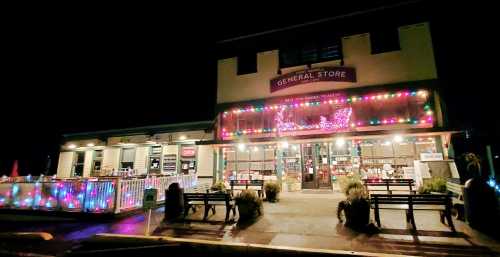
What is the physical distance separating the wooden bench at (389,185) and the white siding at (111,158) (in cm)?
1623

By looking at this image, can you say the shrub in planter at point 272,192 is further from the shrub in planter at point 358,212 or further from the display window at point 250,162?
the shrub in planter at point 358,212

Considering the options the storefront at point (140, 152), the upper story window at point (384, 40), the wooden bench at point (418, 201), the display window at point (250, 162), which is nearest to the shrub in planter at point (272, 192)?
the display window at point (250, 162)

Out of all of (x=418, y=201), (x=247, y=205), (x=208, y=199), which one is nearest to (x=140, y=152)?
(x=208, y=199)

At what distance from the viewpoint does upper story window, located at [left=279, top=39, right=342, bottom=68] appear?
13672 mm

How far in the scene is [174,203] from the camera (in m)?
8.41

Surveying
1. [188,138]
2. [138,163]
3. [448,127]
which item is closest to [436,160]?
[448,127]

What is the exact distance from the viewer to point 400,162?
494 inches

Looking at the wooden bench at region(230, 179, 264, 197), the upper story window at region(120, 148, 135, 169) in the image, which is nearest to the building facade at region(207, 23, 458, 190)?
the wooden bench at region(230, 179, 264, 197)

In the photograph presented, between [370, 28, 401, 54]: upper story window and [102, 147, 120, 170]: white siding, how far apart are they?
17877 mm

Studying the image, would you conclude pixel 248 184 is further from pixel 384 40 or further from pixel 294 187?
pixel 384 40

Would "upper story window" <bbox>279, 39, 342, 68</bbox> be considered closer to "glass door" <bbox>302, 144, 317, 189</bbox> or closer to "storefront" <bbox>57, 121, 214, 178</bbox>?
"glass door" <bbox>302, 144, 317, 189</bbox>

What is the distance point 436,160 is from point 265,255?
9.87 meters

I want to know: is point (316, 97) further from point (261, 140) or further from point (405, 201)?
point (405, 201)

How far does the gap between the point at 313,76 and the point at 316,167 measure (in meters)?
4.95
